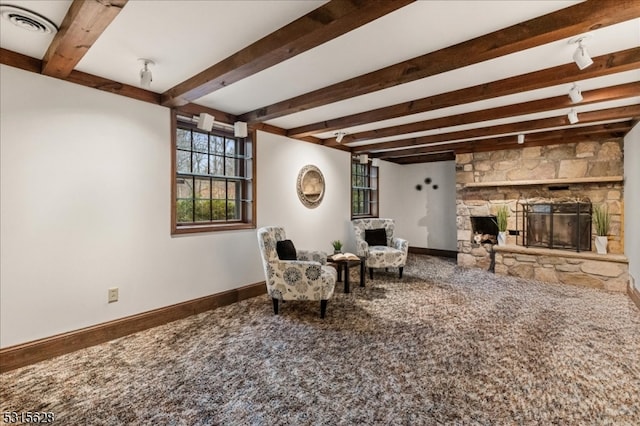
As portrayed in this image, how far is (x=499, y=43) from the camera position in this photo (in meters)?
1.89

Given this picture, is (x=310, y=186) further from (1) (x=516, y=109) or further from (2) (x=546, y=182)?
(2) (x=546, y=182)

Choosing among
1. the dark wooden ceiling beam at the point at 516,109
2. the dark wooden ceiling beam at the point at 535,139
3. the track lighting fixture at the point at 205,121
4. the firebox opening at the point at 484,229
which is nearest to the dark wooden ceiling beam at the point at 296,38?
the track lighting fixture at the point at 205,121

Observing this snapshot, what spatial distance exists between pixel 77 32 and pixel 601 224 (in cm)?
630

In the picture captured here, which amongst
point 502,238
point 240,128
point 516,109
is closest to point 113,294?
point 240,128

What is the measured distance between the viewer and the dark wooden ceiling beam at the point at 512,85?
218cm

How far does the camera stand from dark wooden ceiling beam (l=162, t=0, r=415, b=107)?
1.52 meters

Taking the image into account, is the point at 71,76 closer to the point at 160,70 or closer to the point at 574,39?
the point at 160,70

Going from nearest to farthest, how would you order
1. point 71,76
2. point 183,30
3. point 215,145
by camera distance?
point 183,30 < point 71,76 < point 215,145

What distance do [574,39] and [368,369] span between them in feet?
8.80

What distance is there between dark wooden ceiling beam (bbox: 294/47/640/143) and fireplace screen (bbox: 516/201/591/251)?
3.13 meters

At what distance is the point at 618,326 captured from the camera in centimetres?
294

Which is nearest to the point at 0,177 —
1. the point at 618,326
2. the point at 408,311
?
the point at 408,311

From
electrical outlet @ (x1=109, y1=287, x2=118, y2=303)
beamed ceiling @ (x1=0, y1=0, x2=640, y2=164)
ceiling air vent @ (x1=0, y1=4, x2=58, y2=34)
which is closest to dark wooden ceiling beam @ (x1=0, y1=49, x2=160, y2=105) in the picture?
beamed ceiling @ (x1=0, y1=0, x2=640, y2=164)

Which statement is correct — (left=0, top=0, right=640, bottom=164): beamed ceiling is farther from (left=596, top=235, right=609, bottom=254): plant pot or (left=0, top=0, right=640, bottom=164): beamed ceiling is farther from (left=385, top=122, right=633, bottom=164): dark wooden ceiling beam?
(left=596, top=235, right=609, bottom=254): plant pot
